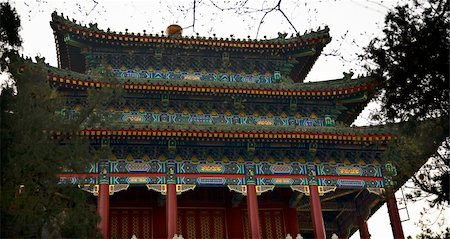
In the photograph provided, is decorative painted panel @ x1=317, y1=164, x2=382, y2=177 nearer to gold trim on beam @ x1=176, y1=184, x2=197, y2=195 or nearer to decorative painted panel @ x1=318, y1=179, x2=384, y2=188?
decorative painted panel @ x1=318, y1=179, x2=384, y2=188

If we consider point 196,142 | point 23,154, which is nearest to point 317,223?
point 196,142

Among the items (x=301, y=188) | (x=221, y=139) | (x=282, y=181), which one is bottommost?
(x=301, y=188)

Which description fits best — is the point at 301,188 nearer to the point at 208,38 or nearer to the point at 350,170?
the point at 350,170

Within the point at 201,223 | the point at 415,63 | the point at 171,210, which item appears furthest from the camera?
the point at 201,223

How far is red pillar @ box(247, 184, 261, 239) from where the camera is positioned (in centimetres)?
1688

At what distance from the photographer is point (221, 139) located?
17.5 metres

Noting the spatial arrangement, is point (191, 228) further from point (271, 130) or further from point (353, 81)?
point (353, 81)

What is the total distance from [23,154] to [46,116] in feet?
3.16

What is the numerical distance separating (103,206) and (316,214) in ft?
20.8

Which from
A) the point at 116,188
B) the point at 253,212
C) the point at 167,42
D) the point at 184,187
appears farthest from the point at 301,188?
the point at 167,42

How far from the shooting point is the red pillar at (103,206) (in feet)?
53.3

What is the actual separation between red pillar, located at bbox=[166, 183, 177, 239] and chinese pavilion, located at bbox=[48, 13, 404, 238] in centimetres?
3

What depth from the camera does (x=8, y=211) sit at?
28.5 feet

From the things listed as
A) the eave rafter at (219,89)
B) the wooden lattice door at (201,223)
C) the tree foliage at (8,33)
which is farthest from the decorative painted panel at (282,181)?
the tree foliage at (8,33)
